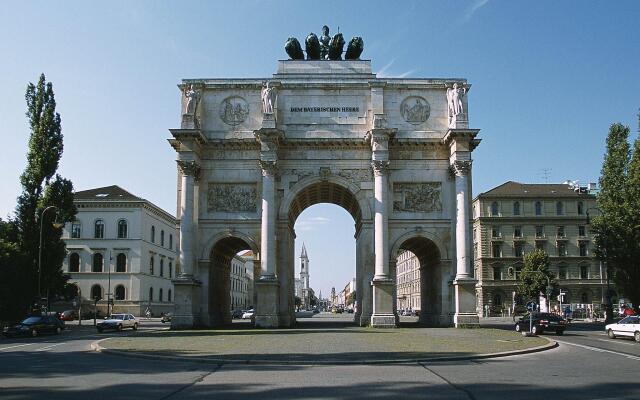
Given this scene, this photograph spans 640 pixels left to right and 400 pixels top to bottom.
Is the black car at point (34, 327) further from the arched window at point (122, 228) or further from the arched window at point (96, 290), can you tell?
the arched window at point (122, 228)

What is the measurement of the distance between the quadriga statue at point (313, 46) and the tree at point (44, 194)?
18.7m

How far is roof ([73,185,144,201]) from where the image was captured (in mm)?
75688

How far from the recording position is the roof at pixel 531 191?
287ft

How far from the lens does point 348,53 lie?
→ 45469 millimetres

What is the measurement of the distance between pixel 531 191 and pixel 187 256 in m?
62.7

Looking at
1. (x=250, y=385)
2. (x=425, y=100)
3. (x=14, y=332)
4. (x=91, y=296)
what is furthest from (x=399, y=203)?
(x=91, y=296)

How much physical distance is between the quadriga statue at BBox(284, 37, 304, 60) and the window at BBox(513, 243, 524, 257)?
173 ft

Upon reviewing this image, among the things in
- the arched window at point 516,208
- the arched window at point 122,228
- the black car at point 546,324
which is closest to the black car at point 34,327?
the black car at point 546,324

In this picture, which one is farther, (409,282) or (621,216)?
(409,282)

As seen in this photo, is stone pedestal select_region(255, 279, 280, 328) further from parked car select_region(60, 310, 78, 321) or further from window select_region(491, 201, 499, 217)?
window select_region(491, 201, 499, 217)

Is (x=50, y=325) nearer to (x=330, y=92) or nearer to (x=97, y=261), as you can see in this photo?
(x=330, y=92)

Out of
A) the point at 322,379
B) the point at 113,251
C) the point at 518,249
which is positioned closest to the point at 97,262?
the point at 113,251

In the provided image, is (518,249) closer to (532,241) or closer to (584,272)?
(532,241)

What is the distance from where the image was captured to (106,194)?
77688 millimetres
